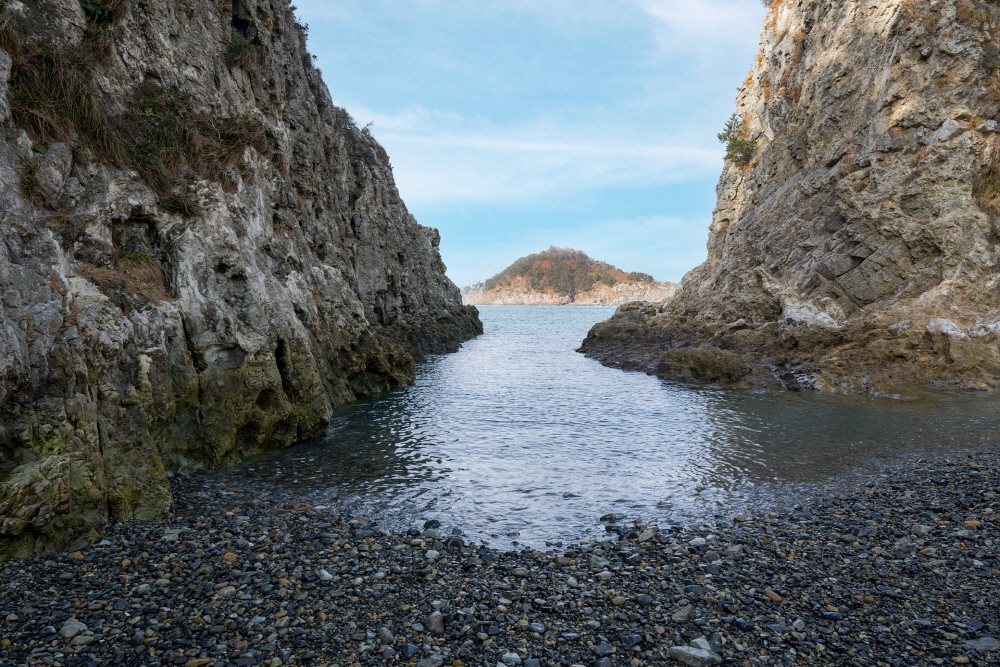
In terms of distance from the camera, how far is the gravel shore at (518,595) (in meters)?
6.29

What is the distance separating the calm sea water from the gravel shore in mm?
1598

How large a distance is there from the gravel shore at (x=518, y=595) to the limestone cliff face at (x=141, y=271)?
1769 millimetres

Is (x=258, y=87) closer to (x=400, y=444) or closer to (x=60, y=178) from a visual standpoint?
(x=60, y=178)

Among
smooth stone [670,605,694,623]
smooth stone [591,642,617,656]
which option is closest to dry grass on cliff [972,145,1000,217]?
smooth stone [670,605,694,623]

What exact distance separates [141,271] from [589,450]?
46.9 ft

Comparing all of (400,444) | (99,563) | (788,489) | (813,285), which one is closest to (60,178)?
(99,563)

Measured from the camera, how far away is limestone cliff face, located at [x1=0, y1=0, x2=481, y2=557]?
931 centimetres

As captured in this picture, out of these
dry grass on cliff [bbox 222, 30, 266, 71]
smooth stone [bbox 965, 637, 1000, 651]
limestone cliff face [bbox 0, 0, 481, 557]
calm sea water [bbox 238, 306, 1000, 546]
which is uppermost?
dry grass on cliff [bbox 222, 30, 266, 71]

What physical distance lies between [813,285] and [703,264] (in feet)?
70.4

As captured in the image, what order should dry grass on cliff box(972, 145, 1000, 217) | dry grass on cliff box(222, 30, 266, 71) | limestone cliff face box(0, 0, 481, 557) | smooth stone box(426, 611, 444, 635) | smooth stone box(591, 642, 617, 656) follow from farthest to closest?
dry grass on cliff box(972, 145, 1000, 217) < dry grass on cliff box(222, 30, 266, 71) < limestone cliff face box(0, 0, 481, 557) < smooth stone box(426, 611, 444, 635) < smooth stone box(591, 642, 617, 656)

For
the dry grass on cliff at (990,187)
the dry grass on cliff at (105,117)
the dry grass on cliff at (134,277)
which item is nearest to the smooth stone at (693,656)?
the dry grass on cliff at (134,277)

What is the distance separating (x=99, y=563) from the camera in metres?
8.12

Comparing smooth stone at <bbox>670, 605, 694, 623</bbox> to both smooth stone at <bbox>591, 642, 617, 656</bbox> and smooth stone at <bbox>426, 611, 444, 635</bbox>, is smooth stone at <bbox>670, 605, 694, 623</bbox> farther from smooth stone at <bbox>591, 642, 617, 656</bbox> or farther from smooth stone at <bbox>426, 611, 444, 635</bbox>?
smooth stone at <bbox>426, 611, 444, 635</bbox>

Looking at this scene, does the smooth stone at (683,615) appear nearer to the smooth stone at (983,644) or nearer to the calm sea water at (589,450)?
the smooth stone at (983,644)
